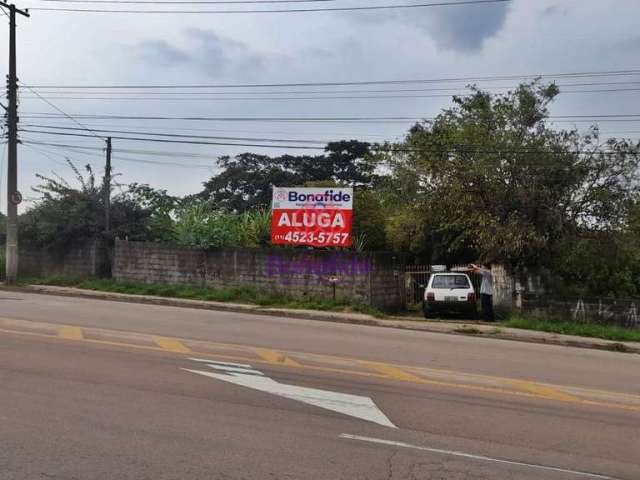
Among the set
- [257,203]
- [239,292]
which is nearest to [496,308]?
[239,292]

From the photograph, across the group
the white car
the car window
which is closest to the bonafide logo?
the car window

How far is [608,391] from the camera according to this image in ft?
27.6

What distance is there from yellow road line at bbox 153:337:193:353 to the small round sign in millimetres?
15115

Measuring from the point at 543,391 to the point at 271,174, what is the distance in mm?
47465

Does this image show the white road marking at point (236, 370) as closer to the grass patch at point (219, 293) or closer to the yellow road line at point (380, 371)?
the yellow road line at point (380, 371)

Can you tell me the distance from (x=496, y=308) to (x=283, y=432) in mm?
14842

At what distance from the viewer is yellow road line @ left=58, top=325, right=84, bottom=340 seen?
10.9 m

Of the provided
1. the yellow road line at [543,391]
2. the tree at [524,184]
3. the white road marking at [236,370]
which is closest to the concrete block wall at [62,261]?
the tree at [524,184]

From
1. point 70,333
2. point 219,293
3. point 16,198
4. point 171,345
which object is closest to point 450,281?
point 219,293

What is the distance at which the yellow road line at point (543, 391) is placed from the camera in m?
7.79

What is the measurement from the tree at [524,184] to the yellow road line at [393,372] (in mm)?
10038

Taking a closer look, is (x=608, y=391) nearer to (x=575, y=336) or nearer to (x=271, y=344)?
(x=271, y=344)

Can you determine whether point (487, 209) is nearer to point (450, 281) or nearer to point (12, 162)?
point (450, 281)

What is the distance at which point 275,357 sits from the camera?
980 centimetres
